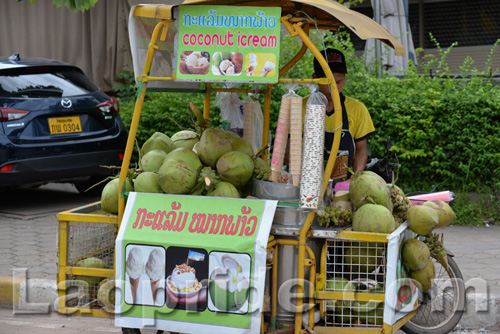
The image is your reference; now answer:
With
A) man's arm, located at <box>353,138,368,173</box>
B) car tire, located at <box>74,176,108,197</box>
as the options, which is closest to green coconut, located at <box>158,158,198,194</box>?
man's arm, located at <box>353,138,368,173</box>

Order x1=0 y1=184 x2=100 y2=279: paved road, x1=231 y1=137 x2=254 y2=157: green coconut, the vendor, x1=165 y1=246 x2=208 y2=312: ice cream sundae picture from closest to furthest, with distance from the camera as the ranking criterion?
x1=165 y1=246 x2=208 y2=312: ice cream sundae picture
x1=231 y1=137 x2=254 y2=157: green coconut
the vendor
x1=0 y1=184 x2=100 y2=279: paved road

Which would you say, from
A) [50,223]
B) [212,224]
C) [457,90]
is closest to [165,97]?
[50,223]

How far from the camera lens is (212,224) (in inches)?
134

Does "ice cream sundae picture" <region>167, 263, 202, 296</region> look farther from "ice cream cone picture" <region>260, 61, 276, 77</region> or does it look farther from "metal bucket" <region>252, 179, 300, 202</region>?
"ice cream cone picture" <region>260, 61, 276, 77</region>

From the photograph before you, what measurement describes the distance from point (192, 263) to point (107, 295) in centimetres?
59

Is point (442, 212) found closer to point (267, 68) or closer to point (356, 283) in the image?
point (356, 283)

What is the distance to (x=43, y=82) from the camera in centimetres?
707

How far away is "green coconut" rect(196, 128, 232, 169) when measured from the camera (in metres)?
3.70

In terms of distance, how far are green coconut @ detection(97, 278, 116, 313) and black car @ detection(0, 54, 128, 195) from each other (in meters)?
3.31

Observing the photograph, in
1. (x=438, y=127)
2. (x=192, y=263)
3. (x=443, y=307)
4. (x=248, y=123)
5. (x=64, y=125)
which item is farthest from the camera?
(x=64, y=125)

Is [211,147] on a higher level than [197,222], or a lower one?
higher

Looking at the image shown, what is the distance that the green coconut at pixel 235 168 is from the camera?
11.8 feet

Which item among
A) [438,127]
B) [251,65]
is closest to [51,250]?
[251,65]

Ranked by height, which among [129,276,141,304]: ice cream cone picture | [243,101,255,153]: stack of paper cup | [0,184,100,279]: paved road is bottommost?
[0,184,100,279]: paved road
